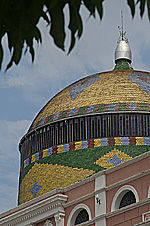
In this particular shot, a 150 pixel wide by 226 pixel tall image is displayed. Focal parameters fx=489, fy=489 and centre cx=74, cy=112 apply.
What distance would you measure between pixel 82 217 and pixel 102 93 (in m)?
6.89

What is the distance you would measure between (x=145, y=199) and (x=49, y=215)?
4.45 meters

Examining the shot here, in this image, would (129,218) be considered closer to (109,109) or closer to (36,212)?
(36,212)

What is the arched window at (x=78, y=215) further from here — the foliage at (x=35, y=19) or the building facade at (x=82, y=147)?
the foliage at (x=35, y=19)

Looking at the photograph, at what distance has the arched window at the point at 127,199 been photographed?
14.6 metres

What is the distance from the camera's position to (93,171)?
19422 mm

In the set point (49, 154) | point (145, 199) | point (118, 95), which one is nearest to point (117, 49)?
point (118, 95)

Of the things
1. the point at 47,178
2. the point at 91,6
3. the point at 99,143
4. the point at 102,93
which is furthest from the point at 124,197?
the point at 91,6

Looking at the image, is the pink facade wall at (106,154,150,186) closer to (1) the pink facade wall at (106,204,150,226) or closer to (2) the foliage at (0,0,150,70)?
(1) the pink facade wall at (106,204,150,226)

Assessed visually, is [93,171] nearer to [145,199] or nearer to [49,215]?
[49,215]

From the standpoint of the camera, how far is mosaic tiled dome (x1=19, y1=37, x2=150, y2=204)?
65.3ft

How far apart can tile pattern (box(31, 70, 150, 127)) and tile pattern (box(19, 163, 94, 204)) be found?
2393mm

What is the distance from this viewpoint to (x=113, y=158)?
1955cm

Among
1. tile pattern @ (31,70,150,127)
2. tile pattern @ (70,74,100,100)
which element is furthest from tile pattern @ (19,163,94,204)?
tile pattern @ (70,74,100,100)

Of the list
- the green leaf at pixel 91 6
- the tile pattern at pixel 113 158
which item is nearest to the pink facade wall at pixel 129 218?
the tile pattern at pixel 113 158
